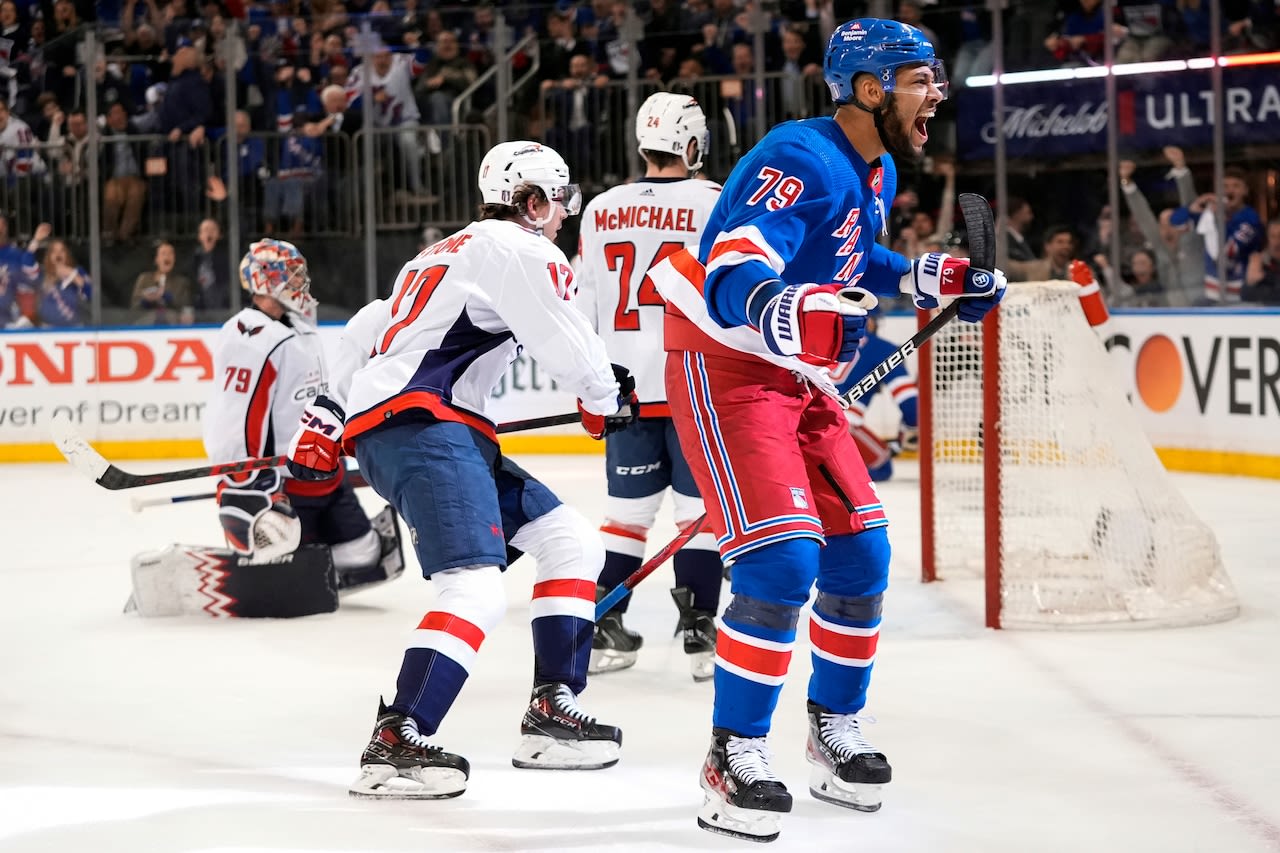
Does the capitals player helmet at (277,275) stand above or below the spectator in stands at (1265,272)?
above

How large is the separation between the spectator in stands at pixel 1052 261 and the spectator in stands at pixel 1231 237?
0.73m

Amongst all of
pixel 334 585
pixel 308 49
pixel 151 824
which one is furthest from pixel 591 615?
pixel 308 49

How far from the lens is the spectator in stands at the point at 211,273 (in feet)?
31.4

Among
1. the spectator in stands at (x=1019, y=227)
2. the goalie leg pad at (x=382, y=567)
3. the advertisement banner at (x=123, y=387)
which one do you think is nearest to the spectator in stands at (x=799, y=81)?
the spectator in stands at (x=1019, y=227)

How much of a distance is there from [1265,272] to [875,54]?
585 centimetres

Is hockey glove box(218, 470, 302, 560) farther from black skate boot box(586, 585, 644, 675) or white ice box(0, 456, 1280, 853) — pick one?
black skate boot box(586, 585, 644, 675)

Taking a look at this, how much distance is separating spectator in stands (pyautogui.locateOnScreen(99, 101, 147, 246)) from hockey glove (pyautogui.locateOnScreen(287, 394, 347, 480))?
6.74 m

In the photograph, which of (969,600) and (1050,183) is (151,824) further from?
(1050,183)

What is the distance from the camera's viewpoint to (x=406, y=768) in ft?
9.51

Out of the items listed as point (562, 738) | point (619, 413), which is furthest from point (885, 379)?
point (562, 738)

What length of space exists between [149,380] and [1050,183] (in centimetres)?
496

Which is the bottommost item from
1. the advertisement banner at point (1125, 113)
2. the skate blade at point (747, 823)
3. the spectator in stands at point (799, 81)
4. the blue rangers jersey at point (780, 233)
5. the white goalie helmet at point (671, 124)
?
the skate blade at point (747, 823)

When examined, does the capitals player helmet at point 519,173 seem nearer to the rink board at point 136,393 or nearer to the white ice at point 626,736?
the white ice at point 626,736

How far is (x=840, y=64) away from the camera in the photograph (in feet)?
9.18
